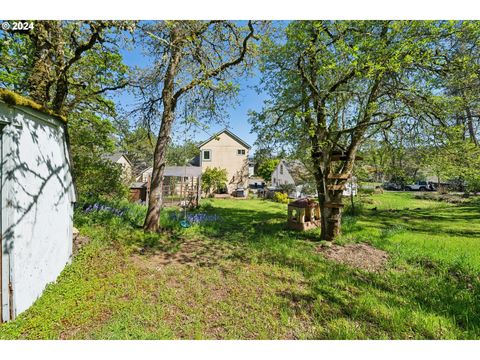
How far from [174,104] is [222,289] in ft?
20.0

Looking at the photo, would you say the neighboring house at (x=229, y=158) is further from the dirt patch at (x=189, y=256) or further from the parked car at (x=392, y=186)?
the parked car at (x=392, y=186)

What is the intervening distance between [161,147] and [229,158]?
19.7 m

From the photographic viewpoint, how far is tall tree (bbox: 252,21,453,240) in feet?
17.5

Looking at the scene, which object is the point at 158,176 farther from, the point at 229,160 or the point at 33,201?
the point at 229,160

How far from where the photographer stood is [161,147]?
24.6 ft

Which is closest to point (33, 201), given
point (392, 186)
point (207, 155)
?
point (207, 155)

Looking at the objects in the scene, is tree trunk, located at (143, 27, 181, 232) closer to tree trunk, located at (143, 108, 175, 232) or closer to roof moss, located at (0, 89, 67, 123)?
tree trunk, located at (143, 108, 175, 232)

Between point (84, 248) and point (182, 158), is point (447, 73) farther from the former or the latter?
point (182, 158)

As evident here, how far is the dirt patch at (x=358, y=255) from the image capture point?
539cm

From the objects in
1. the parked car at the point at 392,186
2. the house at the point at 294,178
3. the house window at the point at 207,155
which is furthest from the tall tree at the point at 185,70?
the parked car at the point at 392,186

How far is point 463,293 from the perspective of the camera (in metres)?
4.04

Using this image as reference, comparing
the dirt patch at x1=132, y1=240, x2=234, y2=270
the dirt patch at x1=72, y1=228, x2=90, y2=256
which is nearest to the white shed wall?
the dirt patch at x1=72, y1=228, x2=90, y2=256

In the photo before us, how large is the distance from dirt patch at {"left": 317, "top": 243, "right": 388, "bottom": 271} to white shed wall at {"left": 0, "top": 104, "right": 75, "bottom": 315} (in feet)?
19.7
